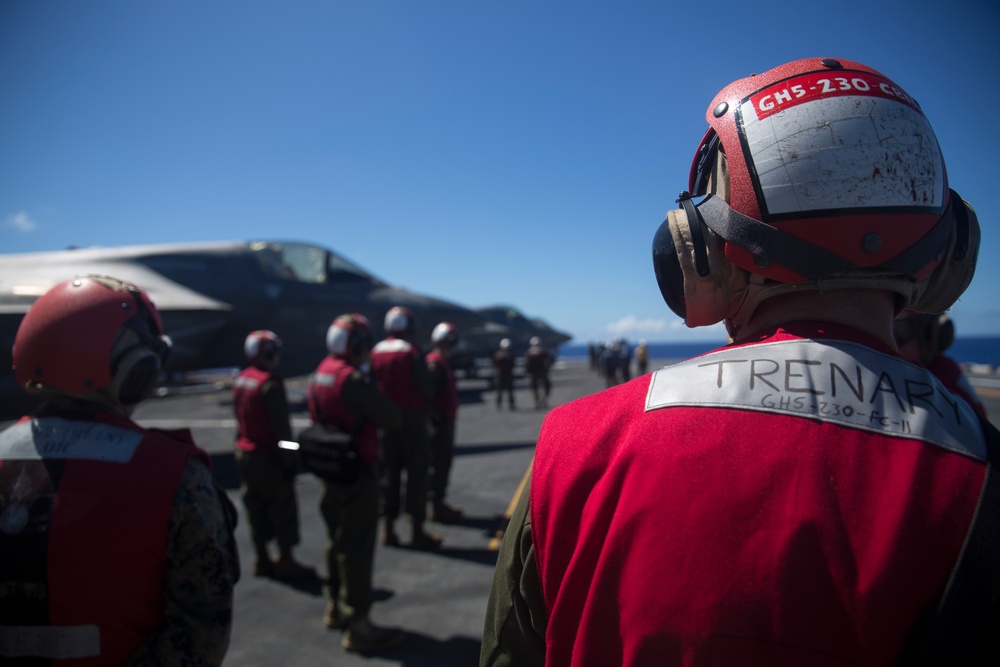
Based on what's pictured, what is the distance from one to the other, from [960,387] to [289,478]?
461 cm

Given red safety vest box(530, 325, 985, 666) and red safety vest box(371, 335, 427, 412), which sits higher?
red safety vest box(530, 325, 985, 666)

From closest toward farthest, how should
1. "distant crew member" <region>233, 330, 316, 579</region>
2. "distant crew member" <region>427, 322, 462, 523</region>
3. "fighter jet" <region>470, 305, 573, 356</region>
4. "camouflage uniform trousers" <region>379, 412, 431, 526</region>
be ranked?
"distant crew member" <region>233, 330, 316, 579</region> → "camouflage uniform trousers" <region>379, 412, 431, 526</region> → "distant crew member" <region>427, 322, 462, 523</region> → "fighter jet" <region>470, 305, 573, 356</region>

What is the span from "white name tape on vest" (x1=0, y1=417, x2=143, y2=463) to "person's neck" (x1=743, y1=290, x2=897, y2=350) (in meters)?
1.72

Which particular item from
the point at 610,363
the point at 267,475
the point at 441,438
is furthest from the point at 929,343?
the point at 610,363

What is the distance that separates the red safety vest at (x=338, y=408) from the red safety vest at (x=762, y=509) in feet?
10.9

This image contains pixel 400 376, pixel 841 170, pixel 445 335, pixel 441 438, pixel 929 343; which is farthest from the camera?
pixel 445 335

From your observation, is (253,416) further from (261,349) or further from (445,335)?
(445,335)

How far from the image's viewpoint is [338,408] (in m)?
4.09

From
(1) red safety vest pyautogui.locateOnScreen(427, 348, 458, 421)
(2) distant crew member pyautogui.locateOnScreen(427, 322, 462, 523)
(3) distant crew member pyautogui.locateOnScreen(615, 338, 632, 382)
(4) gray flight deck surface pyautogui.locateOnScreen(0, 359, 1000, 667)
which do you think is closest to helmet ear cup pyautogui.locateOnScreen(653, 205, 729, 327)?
(4) gray flight deck surface pyautogui.locateOnScreen(0, 359, 1000, 667)

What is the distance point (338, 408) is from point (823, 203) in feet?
12.2

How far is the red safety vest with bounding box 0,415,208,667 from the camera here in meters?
1.45

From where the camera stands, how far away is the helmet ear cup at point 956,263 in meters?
1.00

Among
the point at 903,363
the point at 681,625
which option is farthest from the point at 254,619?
the point at 903,363

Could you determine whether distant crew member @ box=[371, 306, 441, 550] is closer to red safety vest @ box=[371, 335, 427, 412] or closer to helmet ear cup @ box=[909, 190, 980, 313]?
red safety vest @ box=[371, 335, 427, 412]
